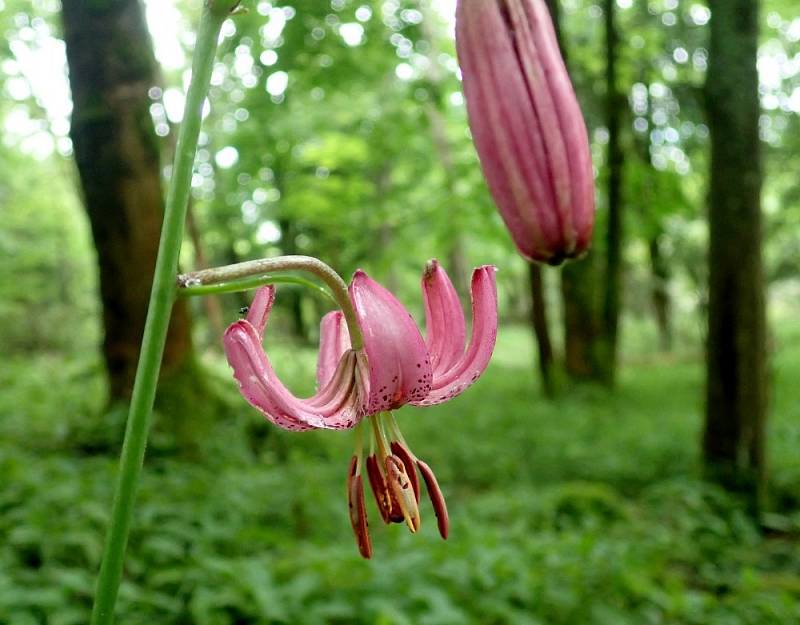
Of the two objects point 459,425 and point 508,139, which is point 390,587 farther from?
point 459,425

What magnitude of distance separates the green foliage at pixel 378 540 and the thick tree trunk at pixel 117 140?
3.03 feet

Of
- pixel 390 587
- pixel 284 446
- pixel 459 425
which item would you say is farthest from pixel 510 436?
pixel 390 587

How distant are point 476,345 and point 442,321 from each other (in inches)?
2.4

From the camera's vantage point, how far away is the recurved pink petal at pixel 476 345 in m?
0.80

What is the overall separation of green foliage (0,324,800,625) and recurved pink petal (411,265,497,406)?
132 cm

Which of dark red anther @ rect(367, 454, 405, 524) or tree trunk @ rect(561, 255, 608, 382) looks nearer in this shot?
dark red anther @ rect(367, 454, 405, 524)

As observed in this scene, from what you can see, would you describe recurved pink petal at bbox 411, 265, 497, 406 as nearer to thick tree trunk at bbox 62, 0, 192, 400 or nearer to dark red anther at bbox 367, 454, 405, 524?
dark red anther at bbox 367, 454, 405, 524

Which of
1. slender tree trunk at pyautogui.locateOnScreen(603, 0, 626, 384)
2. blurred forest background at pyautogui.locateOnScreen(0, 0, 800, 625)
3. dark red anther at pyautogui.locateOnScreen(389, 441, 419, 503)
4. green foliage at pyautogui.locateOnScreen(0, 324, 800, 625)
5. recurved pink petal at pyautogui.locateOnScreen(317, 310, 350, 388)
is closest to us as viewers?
dark red anther at pyautogui.locateOnScreen(389, 441, 419, 503)

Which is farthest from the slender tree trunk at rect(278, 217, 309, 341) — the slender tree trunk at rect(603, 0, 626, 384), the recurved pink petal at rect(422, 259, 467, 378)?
the recurved pink petal at rect(422, 259, 467, 378)

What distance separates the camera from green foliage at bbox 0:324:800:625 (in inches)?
87.4

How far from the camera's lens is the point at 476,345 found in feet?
2.84

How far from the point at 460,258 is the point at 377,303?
34.2 feet

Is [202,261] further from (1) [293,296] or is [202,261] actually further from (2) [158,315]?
(2) [158,315]

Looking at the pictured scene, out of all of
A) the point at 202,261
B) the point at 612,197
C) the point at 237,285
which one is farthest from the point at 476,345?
the point at 612,197
